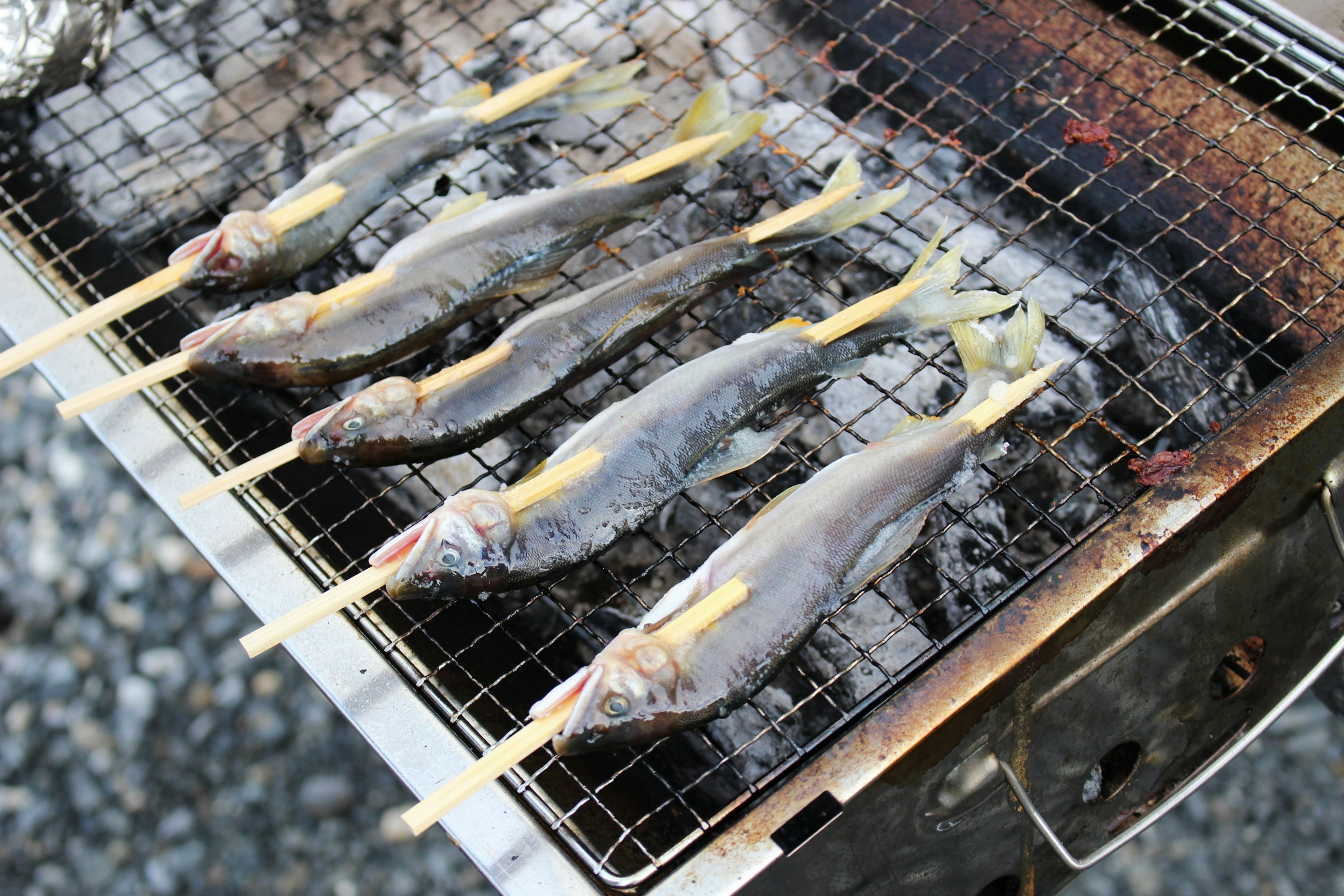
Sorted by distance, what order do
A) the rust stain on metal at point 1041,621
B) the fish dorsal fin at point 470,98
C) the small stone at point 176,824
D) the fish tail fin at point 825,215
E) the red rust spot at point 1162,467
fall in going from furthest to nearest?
the small stone at point 176,824 → the fish dorsal fin at point 470,98 → the fish tail fin at point 825,215 → the red rust spot at point 1162,467 → the rust stain on metal at point 1041,621

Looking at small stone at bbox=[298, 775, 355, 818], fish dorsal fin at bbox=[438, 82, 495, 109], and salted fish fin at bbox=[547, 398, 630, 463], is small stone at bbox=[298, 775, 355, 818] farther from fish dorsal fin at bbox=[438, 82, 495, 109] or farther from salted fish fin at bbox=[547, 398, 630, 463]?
fish dorsal fin at bbox=[438, 82, 495, 109]

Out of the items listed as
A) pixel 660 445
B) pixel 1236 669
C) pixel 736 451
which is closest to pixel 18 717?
pixel 660 445

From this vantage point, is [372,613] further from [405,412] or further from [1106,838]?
[1106,838]

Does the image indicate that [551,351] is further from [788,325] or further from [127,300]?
[127,300]

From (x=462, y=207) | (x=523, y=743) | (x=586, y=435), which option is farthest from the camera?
(x=462, y=207)

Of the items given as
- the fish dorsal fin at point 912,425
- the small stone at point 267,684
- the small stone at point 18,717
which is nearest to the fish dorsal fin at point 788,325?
the fish dorsal fin at point 912,425

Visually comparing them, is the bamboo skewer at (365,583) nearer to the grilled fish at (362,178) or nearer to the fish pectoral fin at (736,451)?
the fish pectoral fin at (736,451)

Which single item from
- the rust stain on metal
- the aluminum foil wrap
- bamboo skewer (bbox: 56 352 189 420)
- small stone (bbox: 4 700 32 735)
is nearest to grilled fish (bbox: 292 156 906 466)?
bamboo skewer (bbox: 56 352 189 420)
